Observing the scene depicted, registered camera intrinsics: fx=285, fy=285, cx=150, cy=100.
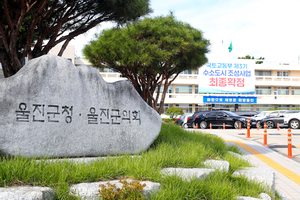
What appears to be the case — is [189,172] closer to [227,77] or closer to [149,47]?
[149,47]

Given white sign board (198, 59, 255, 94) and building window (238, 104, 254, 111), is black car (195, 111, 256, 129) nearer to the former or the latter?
white sign board (198, 59, 255, 94)

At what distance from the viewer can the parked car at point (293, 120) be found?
21.5m

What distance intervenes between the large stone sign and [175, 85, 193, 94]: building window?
1597 inches

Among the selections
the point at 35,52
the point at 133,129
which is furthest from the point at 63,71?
the point at 35,52

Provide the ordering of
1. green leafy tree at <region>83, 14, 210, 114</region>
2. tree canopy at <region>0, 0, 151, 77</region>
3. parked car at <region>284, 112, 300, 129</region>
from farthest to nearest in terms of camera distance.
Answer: parked car at <region>284, 112, 300, 129</region>, green leafy tree at <region>83, 14, 210, 114</region>, tree canopy at <region>0, 0, 151, 77</region>

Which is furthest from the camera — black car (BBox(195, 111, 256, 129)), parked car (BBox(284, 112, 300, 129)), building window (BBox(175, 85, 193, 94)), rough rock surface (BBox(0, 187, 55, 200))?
building window (BBox(175, 85, 193, 94))

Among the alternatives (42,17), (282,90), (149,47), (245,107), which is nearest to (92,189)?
(42,17)

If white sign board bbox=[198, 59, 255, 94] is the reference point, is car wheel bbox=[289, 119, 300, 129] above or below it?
below

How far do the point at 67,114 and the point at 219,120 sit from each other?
18902 mm

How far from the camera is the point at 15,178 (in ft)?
12.7

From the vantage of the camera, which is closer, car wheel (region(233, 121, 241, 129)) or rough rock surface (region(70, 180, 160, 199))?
rough rock surface (region(70, 180, 160, 199))

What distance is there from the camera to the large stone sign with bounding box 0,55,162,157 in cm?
489

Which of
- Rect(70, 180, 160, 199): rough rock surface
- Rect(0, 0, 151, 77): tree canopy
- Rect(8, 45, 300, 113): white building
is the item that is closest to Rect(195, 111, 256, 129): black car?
Rect(0, 0, 151, 77): tree canopy

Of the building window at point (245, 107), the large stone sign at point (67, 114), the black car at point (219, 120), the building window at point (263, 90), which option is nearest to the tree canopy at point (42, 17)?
the large stone sign at point (67, 114)
